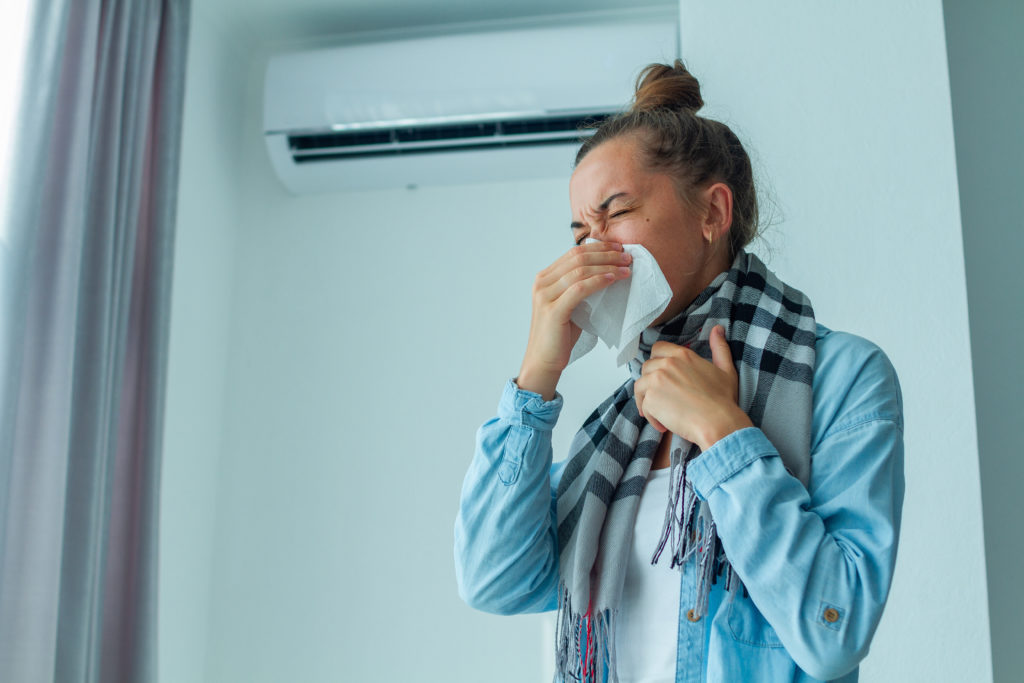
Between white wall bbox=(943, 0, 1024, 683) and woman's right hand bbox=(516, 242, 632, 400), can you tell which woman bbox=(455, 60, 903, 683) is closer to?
woman's right hand bbox=(516, 242, 632, 400)

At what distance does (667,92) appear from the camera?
4.14 ft

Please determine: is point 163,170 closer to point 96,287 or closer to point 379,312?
point 96,287

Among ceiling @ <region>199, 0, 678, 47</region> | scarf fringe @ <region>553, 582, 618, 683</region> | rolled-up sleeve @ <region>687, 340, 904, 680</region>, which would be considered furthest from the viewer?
ceiling @ <region>199, 0, 678, 47</region>

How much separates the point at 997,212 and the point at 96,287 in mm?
2061

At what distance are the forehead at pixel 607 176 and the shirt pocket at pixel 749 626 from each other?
1.64 feet

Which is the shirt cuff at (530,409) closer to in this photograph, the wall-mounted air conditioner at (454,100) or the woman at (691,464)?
the woman at (691,464)

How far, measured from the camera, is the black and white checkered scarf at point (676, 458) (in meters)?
0.97

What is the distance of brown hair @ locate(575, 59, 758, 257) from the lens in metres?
1.14


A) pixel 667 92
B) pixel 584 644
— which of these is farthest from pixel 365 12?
pixel 584 644

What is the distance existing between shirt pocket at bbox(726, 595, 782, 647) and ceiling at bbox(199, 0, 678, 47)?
6.46 feet

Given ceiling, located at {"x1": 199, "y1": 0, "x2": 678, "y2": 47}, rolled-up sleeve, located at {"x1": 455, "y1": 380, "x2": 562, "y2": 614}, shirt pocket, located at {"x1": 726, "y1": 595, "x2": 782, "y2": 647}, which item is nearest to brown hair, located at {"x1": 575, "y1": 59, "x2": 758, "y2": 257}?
rolled-up sleeve, located at {"x1": 455, "y1": 380, "x2": 562, "y2": 614}

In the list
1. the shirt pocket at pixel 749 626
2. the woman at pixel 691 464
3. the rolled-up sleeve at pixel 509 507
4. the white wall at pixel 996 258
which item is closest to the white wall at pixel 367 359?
the white wall at pixel 996 258

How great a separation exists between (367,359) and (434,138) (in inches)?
25.4

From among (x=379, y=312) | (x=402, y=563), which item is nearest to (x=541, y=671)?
(x=402, y=563)
